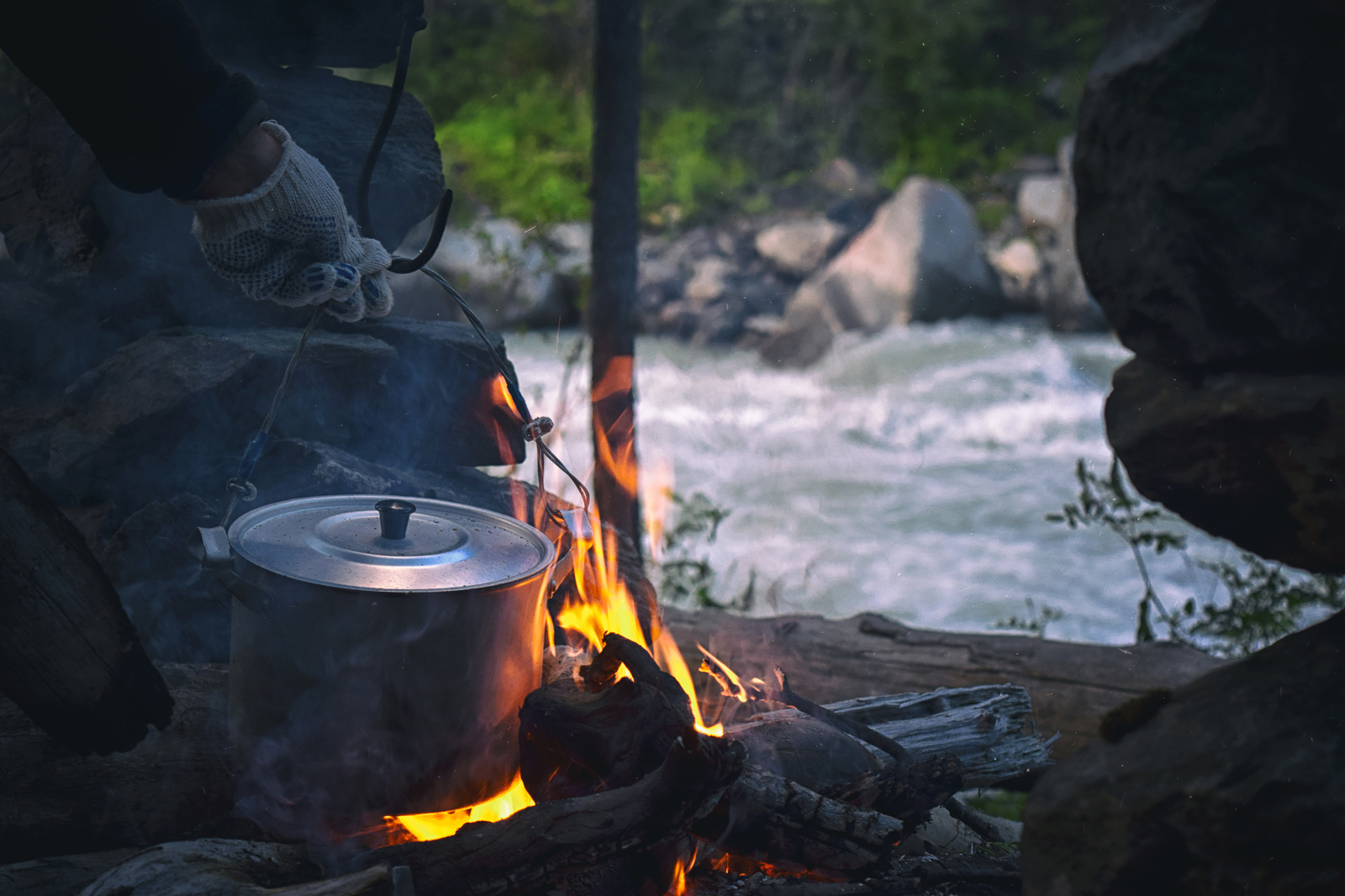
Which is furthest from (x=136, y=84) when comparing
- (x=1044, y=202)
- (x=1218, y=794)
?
(x=1044, y=202)

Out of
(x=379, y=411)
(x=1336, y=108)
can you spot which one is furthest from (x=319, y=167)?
(x=1336, y=108)

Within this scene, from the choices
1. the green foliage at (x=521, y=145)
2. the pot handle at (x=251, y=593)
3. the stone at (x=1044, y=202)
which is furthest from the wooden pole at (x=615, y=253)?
the stone at (x=1044, y=202)

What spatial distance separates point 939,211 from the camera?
14438 mm

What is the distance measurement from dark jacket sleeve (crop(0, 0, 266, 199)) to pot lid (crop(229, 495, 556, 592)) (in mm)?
761

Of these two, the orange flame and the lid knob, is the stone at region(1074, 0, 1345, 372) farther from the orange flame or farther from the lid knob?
the orange flame

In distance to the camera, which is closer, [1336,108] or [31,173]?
[1336,108]

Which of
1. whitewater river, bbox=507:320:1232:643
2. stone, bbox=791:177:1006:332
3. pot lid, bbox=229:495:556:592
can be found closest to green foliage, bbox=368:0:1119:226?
stone, bbox=791:177:1006:332

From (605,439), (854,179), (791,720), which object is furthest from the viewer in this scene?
(854,179)

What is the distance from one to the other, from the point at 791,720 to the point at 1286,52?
1819mm

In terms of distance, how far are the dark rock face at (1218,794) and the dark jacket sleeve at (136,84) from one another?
6.53ft

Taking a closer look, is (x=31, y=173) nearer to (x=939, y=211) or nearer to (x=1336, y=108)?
(x=1336, y=108)

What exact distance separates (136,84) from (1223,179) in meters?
1.91

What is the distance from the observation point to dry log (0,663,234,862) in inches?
84.4

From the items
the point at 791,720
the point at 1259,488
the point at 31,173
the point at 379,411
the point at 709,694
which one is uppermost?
the point at 31,173
